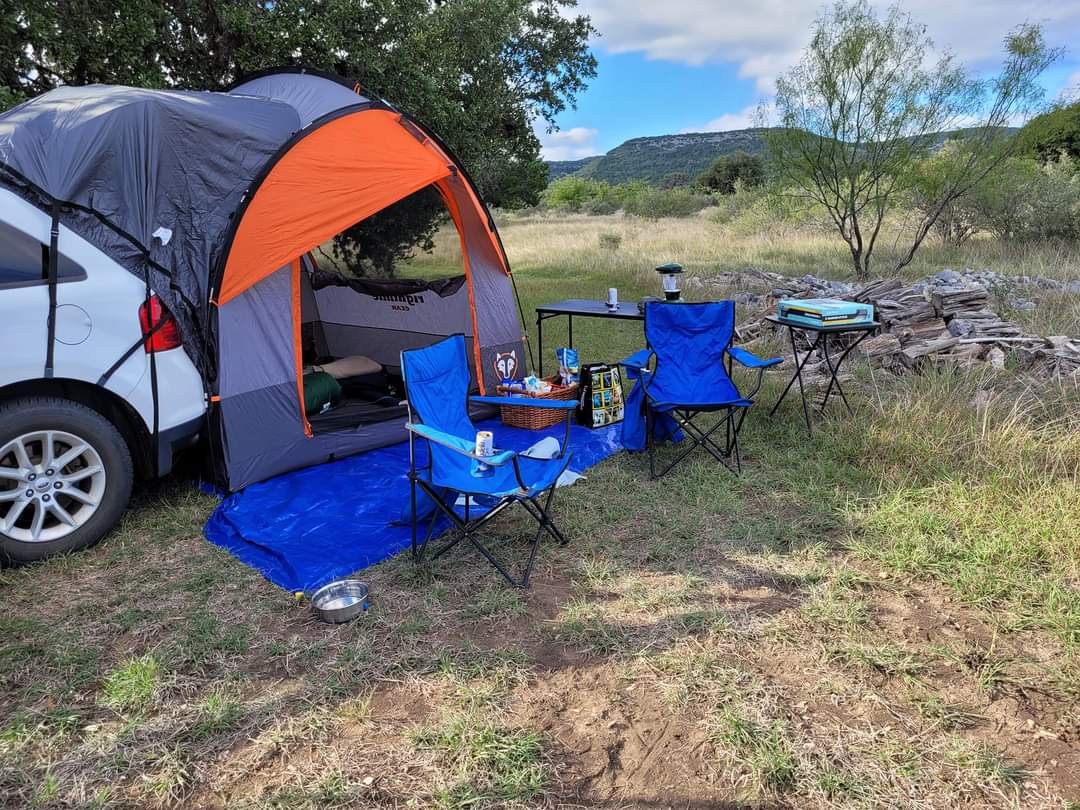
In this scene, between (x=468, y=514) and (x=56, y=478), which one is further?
(x=468, y=514)

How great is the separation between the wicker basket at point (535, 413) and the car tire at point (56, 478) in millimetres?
2413

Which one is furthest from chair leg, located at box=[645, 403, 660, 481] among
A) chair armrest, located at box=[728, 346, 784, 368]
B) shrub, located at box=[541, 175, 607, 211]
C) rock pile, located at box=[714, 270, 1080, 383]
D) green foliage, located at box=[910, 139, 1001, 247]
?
shrub, located at box=[541, 175, 607, 211]

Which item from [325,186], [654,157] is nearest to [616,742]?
[325,186]

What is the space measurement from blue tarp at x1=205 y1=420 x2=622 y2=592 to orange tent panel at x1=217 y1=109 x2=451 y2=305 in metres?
1.07

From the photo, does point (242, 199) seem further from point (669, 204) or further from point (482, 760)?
point (669, 204)

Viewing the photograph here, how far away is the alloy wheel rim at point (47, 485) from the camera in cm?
290

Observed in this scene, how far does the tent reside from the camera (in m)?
3.23

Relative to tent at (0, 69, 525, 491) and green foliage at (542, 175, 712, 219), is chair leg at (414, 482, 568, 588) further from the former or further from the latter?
green foliage at (542, 175, 712, 219)

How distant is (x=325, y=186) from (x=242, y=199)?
50cm

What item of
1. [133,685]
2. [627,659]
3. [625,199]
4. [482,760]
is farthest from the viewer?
[625,199]

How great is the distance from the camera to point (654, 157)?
5284 centimetres

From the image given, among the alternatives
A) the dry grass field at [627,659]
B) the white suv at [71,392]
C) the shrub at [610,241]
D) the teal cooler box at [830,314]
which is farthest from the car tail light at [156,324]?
the shrub at [610,241]

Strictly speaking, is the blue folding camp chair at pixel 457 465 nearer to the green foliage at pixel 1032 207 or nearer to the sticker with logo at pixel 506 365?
the sticker with logo at pixel 506 365

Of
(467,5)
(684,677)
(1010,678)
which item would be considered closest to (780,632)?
(684,677)
